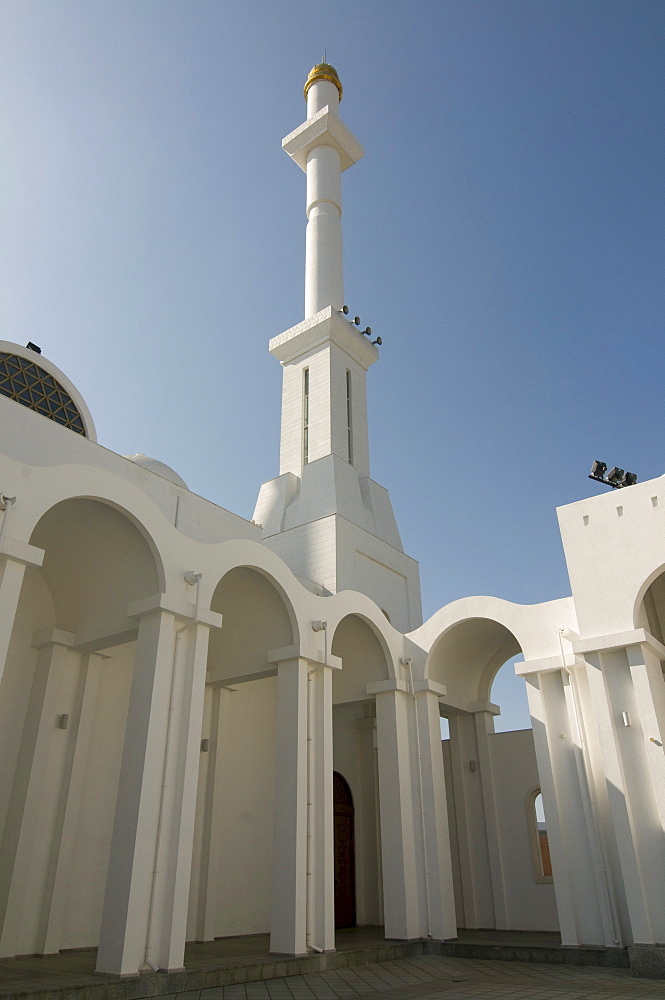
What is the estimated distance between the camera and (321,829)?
9.82 m

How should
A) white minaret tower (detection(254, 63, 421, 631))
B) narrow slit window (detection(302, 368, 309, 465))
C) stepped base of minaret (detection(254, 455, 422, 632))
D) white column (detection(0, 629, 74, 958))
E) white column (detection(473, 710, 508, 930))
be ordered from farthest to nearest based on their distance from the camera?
narrow slit window (detection(302, 368, 309, 465)) < white minaret tower (detection(254, 63, 421, 631)) < stepped base of minaret (detection(254, 455, 422, 632)) < white column (detection(473, 710, 508, 930)) < white column (detection(0, 629, 74, 958))

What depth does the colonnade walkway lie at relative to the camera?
697cm

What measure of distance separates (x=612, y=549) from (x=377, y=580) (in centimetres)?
768

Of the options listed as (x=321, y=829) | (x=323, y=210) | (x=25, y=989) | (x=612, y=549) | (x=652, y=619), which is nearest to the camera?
(x=25, y=989)

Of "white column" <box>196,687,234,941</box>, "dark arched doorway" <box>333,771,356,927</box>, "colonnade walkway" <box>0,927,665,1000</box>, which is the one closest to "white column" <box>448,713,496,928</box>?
"colonnade walkway" <box>0,927,665,1000</box>

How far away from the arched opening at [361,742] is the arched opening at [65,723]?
4402mm

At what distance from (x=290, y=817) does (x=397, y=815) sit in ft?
8.50

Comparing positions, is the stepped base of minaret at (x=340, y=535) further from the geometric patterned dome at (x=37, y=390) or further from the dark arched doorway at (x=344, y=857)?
the geometric patterned dome at (x=37, y=390)

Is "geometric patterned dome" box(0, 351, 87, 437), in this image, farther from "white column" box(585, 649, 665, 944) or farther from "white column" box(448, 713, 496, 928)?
"white column" box(585, 649, 665, 944)

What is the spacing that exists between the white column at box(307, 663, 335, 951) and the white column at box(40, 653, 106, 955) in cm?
313

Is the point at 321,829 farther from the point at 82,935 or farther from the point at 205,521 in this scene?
the point at 205,521

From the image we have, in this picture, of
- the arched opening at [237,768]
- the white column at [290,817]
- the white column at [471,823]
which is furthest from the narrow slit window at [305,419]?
the white column at [290,817]

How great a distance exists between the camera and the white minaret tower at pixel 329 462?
17.0 meters

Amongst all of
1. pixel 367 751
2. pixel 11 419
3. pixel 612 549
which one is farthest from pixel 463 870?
pixel 11 419
